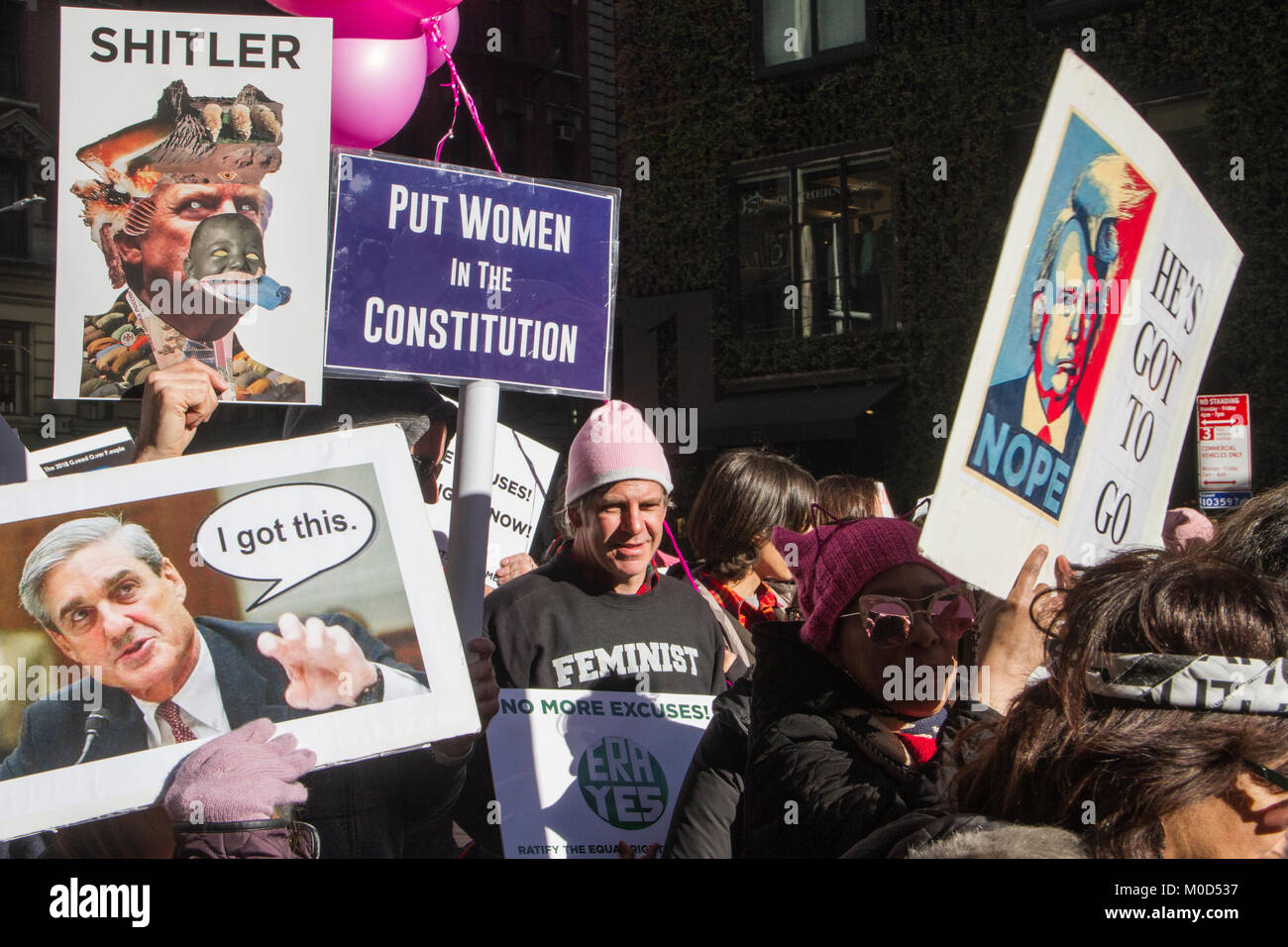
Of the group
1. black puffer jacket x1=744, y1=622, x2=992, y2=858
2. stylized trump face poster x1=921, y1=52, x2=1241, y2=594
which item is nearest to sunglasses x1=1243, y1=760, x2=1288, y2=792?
black puffer jacket x1=744, y1=622, x2=992, y2=858

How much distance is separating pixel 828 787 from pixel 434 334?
1.33 m

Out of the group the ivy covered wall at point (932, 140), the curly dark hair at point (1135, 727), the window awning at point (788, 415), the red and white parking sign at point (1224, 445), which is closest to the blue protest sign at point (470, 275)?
the curly dark hair at point (1135, 727)

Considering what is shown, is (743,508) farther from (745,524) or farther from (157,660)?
(157,660)

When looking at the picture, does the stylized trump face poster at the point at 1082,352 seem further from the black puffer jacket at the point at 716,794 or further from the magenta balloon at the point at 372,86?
the magenta balloon at the point at 372,86

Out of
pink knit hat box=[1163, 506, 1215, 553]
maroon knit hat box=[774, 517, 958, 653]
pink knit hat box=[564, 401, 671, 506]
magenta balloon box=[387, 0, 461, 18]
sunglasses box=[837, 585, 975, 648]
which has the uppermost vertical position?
magenta balloon box=[387, 0, 461, 18]

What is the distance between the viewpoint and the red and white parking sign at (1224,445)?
957 centimetres

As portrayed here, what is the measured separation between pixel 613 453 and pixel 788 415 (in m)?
12.5

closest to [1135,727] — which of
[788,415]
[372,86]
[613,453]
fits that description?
[613,453]

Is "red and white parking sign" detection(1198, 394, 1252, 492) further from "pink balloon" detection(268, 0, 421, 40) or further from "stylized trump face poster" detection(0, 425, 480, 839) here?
"stylized trump face poster" detection(0, 425, 480, 839)

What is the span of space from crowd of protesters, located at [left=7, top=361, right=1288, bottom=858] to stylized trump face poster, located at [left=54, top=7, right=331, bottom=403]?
13cm

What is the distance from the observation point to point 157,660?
2.10m

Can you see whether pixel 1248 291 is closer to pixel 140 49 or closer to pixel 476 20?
pixel 140 49

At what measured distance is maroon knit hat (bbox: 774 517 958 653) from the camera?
88.0 inches
